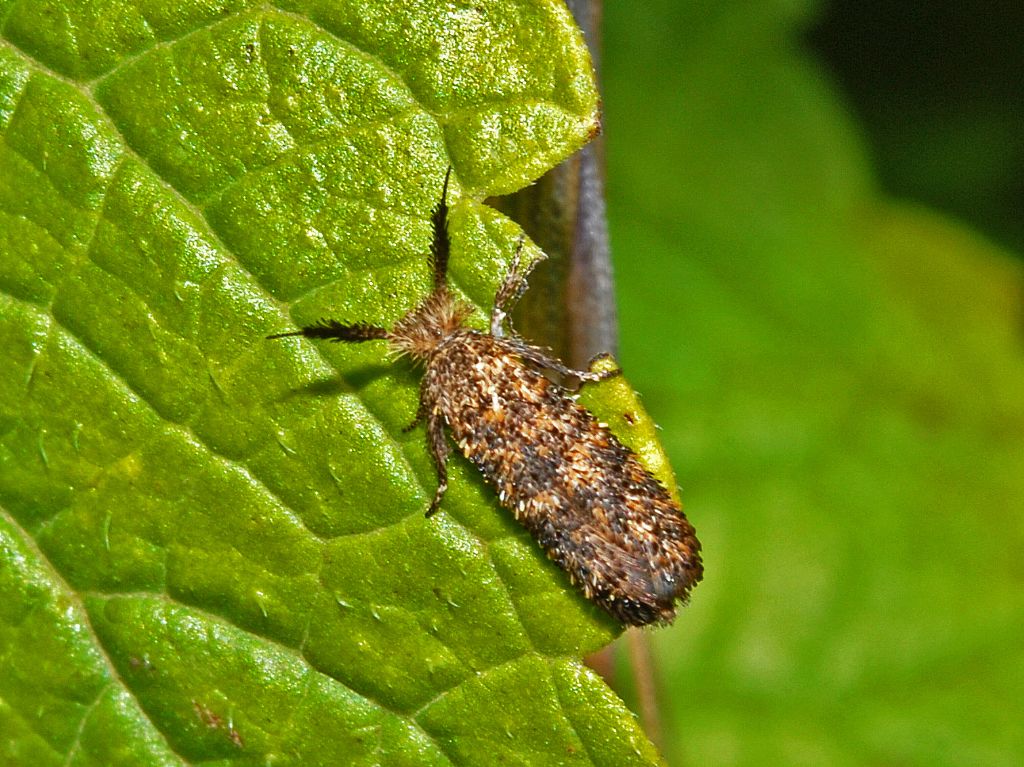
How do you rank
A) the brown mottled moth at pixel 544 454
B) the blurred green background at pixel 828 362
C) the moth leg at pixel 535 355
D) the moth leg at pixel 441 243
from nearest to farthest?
the moth leg at pixel 441 243, the brown mottled moth at pixel 544 454, the moth leg at pixel 535 355, the blurred green background at pixel 828 362

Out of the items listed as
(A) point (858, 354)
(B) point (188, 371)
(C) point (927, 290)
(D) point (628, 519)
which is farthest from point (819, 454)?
(B) point (188, 371)

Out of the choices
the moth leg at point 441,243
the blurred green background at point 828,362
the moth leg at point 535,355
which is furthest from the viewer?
the blurred green background at point 828,362

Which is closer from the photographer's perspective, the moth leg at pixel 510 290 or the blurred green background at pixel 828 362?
the moth leg at pixel 510 290

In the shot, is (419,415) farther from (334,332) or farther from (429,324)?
(334,332)

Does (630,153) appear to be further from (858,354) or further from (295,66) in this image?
(295,66)

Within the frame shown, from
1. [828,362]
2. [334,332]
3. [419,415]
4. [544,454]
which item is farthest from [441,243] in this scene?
[828,362]

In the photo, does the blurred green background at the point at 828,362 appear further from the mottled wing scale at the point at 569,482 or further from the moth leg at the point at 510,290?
the moth leg at the point at 510,290

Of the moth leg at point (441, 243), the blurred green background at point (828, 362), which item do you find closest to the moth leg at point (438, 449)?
the moth leg at point (441, 243)

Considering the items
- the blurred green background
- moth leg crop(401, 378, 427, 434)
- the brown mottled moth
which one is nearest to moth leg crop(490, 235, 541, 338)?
the brown mottled moth
